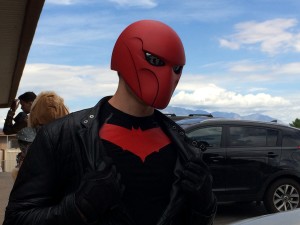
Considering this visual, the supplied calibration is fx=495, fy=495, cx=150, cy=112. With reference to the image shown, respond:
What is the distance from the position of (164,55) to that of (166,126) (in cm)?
29

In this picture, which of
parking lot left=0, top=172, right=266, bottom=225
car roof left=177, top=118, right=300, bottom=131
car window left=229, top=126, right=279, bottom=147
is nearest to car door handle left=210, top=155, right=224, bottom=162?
car window left=229, top=126, right=279, bottom=147

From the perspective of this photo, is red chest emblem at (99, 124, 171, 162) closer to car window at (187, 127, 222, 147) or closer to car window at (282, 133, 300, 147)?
car window at (187, 127, 222, 147)

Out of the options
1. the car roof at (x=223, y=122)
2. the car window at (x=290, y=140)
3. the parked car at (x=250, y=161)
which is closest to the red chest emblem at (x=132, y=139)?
the parked car at (x=250, y=161)

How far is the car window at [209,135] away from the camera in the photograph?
25.1ft

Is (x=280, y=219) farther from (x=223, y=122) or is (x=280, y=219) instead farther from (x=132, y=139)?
(x=223, y=122)

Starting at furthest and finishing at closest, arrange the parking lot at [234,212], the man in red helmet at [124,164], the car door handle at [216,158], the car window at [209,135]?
the car window at [209,135]
the car door handle at [216,158]
the parking lot at [234,212]
the man in red helmet at [124,164]

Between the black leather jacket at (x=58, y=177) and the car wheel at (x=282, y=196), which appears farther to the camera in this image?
the car wheel at (x=282, y=196)

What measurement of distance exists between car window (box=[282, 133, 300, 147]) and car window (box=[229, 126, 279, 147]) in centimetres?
14

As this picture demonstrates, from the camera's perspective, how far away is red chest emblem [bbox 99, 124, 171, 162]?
1.38 metres

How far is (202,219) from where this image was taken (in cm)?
143

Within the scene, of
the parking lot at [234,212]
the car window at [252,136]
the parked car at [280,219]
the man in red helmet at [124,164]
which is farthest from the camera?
the car window at [252,136]

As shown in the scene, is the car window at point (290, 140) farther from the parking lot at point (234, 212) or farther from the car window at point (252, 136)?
the parking lot at point (234, 212)

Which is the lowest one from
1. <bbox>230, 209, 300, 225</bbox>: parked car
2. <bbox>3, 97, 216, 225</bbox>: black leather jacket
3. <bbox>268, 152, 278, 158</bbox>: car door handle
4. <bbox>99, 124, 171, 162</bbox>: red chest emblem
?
<bbox>230, 209, 300, 225</bbox>: parked car

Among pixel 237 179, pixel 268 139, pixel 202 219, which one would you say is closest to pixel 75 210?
pixel 202 219
